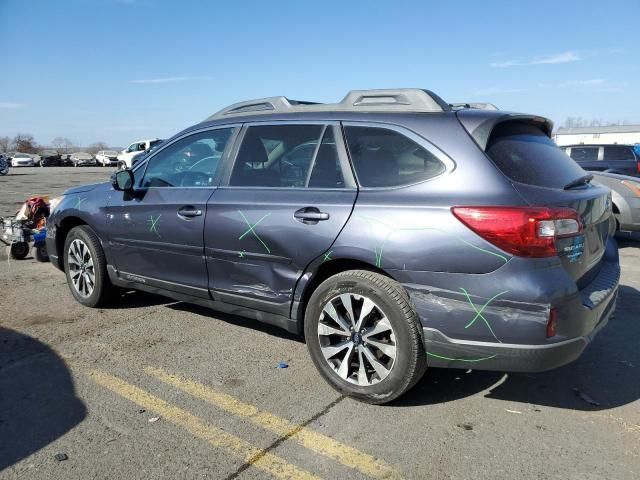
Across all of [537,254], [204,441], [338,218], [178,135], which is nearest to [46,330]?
[178,135]

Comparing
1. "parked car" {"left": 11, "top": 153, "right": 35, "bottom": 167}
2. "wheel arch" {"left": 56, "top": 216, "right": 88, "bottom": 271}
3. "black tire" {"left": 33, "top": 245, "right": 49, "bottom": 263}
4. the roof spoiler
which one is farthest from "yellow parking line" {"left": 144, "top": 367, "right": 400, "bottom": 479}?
"parked car" {"left": 11, "top": 153, "right": 35, "bottom": 167}

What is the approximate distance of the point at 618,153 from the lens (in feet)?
41.0

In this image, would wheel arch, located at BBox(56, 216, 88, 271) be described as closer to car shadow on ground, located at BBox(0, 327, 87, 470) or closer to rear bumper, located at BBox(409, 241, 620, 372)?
car shadow on ground, located at BBox(0, 327, 87, 470)

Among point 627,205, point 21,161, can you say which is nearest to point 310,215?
point 627,205

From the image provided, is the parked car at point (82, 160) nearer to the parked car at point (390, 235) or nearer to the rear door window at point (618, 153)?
the rear door window at point (618, 153)

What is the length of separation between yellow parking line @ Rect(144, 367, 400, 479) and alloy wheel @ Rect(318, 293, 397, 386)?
0.49 metres

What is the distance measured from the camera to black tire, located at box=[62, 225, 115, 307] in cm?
477

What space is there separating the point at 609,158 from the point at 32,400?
13078 millimetres

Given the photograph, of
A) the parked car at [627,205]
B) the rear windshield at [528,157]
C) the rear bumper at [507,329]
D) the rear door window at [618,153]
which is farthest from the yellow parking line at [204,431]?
the rear door window at [618,153]

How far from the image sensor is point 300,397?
3270 millimetres

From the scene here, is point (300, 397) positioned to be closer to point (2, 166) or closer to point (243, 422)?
point (243, 422)

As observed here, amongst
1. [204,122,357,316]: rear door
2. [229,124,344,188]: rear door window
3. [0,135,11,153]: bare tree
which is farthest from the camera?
[0,135,11,153]: bare tree

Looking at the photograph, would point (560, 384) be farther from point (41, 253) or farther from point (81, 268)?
point (41, 253)

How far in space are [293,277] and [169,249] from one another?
1260mm
